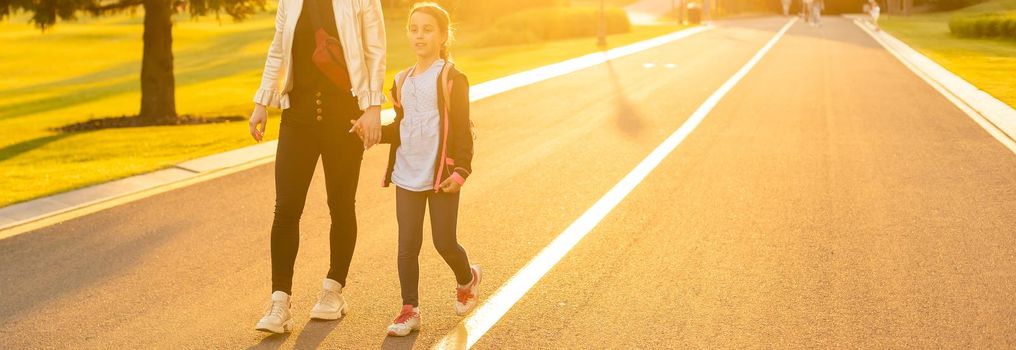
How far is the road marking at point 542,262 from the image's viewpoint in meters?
5.32

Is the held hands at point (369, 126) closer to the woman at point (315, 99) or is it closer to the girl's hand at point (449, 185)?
the woman at point (315, 99)

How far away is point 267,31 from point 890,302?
6405 cm

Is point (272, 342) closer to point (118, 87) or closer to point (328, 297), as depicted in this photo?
point (328, 297)

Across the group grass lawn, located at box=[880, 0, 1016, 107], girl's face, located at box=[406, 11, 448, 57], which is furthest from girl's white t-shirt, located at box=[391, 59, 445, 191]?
grass lawn, located at box=[880, 0, 1016, 107]

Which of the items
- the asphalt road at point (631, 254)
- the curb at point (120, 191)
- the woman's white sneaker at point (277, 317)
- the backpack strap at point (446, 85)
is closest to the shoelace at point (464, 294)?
the asphalt road at point (631, 254)

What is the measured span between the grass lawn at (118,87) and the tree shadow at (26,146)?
0.04m

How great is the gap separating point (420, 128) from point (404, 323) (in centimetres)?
95

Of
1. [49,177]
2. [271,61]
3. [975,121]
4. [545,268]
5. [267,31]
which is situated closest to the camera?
[271,61]

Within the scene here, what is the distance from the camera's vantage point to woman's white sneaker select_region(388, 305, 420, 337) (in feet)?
17.1

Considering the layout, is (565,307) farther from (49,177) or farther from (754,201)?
(49,177)

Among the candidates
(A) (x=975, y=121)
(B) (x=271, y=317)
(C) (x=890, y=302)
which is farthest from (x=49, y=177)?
(A) (x=975, y=121)

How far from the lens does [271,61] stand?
5.13 meters

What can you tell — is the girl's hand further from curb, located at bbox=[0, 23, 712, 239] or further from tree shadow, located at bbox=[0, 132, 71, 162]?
tree shadow, located at bbox=[0, 132, 71, 162]

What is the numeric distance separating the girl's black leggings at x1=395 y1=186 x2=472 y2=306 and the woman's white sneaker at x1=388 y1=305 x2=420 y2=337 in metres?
0.04
